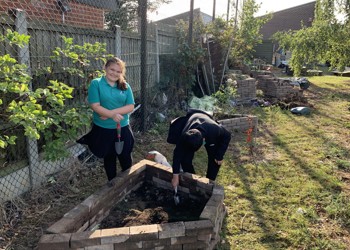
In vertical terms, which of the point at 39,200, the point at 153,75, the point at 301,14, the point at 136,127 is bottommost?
the point at 39,200

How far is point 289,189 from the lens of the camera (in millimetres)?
3824

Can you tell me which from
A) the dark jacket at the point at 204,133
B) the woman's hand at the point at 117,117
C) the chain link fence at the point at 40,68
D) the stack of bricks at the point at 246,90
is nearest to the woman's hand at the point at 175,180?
the dark jacket at the point at 204,133

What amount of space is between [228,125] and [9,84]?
178 inches

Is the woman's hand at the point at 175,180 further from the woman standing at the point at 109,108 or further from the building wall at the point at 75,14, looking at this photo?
the building wall at the point at 75,14

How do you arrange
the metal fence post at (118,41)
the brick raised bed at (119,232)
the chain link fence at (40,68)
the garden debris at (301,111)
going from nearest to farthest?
the brick raised bed at (119,232) → the chain link fence at (40,68) → the metal fence post at (118,41) → the garden debris at (301,111)

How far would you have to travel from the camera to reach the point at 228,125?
611 cm

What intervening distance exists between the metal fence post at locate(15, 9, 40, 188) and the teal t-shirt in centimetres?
82

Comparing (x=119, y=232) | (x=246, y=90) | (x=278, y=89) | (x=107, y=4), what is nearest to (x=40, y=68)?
(x=119, y=232)

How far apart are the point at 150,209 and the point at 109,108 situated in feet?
3.64

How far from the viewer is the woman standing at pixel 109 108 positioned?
297 cm

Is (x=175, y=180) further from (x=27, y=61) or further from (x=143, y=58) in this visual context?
(x=143, y=58)

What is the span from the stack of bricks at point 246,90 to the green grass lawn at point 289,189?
104 inches

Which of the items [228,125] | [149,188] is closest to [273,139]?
[228,125]

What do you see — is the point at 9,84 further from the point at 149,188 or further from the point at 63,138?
the point at 149,188
